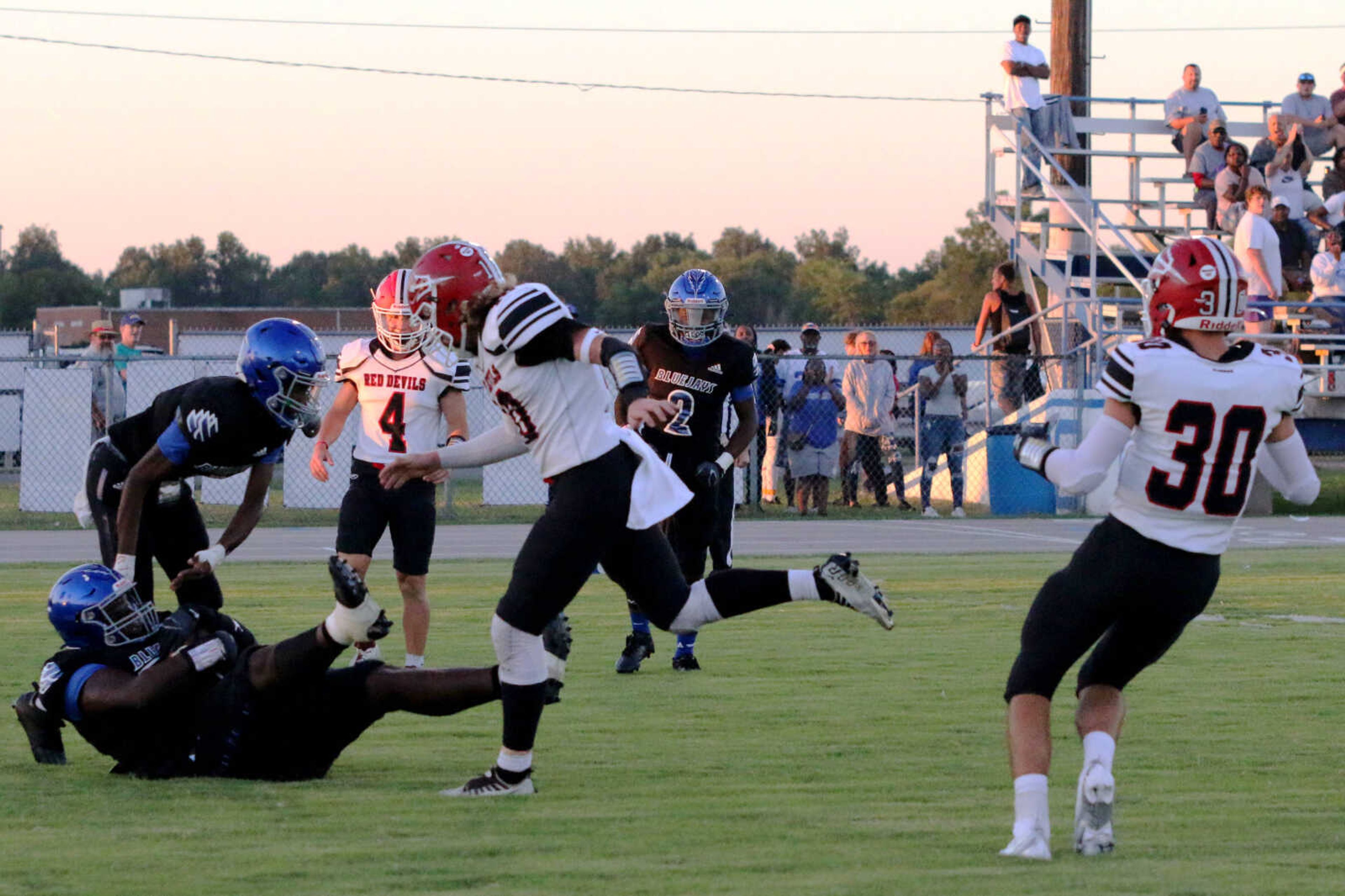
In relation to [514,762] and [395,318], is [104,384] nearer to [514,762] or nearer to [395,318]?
[395,318]

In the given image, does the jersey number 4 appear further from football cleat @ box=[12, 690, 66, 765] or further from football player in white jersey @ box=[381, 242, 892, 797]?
football cleat @ box=[12, 690, 66, 765]

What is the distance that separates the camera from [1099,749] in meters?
4.77

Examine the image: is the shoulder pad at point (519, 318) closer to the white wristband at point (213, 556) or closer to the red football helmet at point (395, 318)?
the white wristband at point (213, 556)

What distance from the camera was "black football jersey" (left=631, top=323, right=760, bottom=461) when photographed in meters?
8.77

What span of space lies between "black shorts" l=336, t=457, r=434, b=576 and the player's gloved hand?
156 inches

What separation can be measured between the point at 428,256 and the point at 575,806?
6.00 feet

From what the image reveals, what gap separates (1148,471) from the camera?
4.69m

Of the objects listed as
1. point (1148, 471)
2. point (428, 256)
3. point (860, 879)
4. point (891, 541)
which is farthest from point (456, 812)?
point (891, 541)

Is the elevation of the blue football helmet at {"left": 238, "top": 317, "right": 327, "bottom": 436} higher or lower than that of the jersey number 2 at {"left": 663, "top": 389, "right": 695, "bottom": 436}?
higher

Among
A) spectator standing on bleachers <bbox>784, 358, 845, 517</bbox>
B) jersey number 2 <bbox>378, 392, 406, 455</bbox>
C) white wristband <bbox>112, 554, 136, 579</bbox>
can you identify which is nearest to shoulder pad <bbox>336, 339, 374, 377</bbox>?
jersey number 2 <bbox>378, 392, 406, 455</bbox>

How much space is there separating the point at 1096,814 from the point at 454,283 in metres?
2.55

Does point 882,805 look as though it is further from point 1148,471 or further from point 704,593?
point 1148,471

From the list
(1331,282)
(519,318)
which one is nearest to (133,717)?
(519,318)

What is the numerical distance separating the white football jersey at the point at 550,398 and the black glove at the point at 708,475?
287cm
